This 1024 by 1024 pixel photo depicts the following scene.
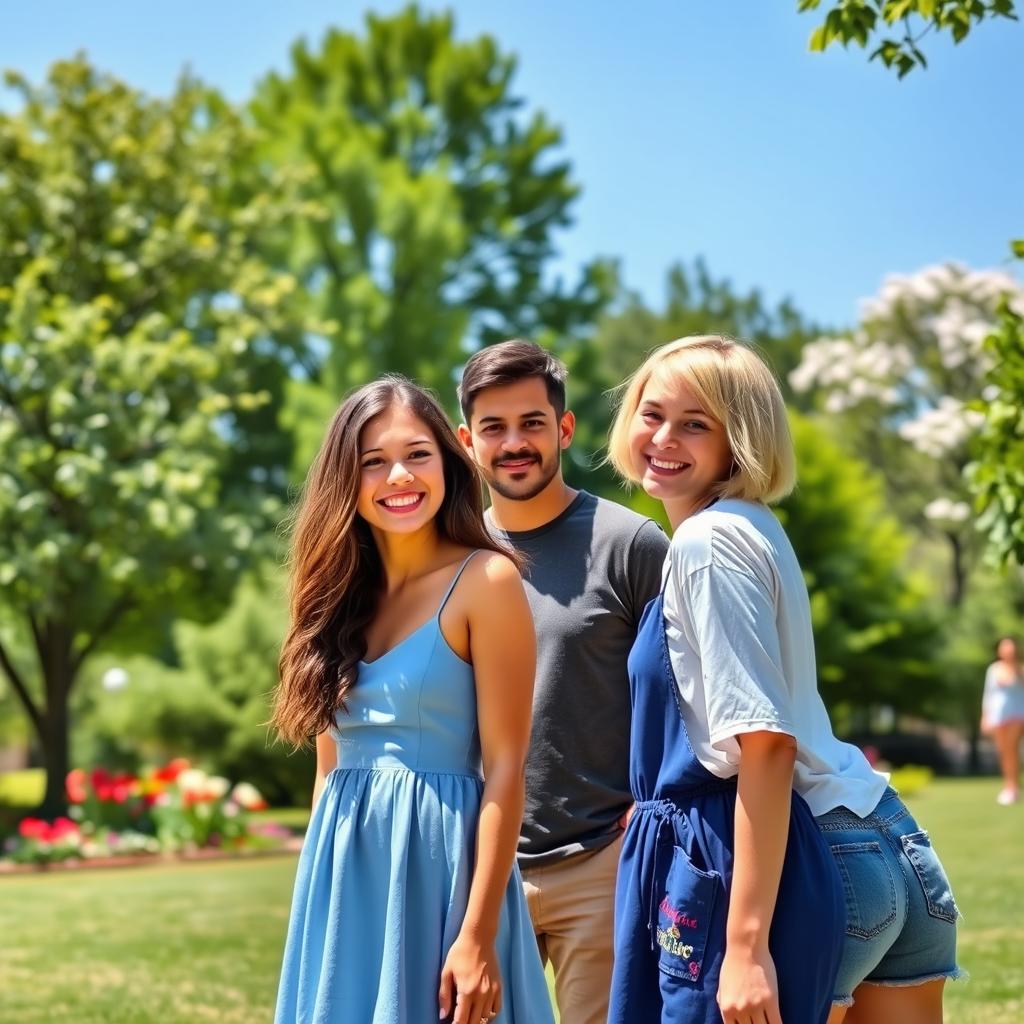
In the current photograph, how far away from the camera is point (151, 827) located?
17.2 metres

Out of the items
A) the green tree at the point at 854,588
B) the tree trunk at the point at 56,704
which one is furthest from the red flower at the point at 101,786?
the green tree at the point at 854,588

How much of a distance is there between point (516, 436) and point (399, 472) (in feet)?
3.03

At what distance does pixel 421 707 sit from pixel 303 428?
26558 millimetres

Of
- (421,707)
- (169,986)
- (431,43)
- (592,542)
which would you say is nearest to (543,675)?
(592,542)

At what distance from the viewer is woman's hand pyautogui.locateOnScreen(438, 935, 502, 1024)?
2.81m

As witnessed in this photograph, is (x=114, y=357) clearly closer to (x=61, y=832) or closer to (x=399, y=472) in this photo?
(x=61, y=832)

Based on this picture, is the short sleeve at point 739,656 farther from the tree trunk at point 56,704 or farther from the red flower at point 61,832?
the tree trunk at point 56,704

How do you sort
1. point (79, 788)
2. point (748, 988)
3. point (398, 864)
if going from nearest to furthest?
1. point (748, 988)
2. point (398, 864)
3. point (79, 788)

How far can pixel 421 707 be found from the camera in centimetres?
300

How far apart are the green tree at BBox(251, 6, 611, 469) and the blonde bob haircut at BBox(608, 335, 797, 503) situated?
2560cm

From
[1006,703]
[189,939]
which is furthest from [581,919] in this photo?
[1006,703]

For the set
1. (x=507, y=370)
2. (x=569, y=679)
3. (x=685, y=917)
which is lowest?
(x=685, y=917)

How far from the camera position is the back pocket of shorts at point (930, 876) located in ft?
8.98

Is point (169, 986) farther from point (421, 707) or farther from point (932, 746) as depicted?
point (932, 746)
